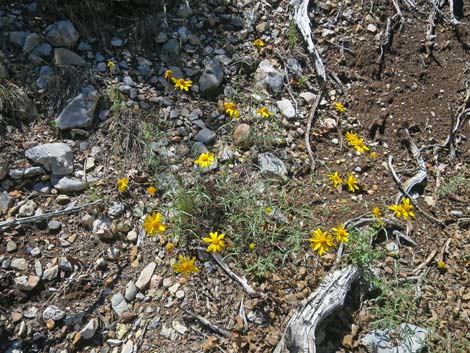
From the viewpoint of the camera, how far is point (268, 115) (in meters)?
3.03

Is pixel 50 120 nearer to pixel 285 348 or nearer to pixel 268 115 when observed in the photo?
pixel 268 115

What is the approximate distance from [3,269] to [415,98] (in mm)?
3166

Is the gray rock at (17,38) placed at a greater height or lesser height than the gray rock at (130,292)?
greater

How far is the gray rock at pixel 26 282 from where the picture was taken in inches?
91.2

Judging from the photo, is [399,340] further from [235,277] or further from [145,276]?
[145,276]

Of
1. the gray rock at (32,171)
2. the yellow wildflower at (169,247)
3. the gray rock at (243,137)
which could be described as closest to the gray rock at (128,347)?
the yellow wildflower at (169,247)

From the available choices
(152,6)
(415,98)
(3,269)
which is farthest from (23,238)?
(415,98)

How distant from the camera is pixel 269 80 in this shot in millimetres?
3389

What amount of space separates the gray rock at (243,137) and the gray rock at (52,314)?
1544 millimetres

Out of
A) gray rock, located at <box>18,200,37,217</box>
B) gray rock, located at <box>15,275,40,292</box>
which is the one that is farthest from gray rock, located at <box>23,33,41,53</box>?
gray rock, located at <box>15,275,40,292</box>

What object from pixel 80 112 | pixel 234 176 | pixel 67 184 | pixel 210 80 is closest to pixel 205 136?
pixel 234 176

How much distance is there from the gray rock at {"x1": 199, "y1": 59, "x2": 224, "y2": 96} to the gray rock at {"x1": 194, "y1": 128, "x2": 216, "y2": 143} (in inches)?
15.2

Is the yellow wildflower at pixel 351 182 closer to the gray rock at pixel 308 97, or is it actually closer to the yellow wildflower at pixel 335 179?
the yellow wildflower at pixel 335 179

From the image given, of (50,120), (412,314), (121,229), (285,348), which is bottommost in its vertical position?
(412,314)
